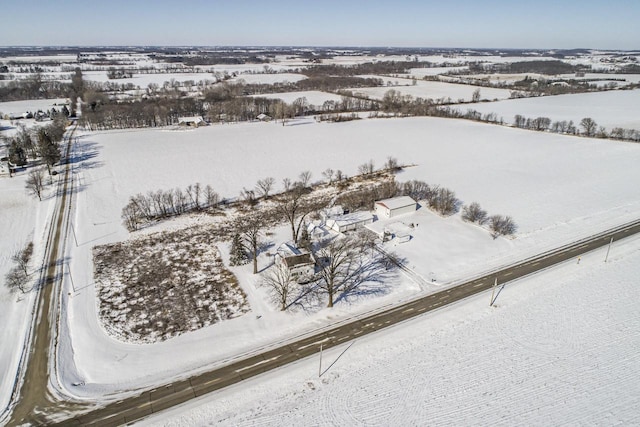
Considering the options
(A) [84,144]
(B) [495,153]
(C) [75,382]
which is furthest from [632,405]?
(A) [84,144]

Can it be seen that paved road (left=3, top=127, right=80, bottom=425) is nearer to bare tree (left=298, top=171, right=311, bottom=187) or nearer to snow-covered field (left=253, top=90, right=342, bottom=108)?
bare tree (left=298, top=171, right=311, bottom=187)

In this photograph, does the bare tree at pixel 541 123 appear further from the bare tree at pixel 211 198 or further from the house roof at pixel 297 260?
the house roof at pixel 297 260

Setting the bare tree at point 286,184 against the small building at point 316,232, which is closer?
the small building at point 316,232

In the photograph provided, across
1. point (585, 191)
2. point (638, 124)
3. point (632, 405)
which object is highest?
point (638, 124)

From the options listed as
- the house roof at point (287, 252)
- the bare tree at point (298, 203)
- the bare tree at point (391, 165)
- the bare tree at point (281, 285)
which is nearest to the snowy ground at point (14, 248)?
the bare tree at point (281, 285)

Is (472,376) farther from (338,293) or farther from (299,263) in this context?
(299,263)

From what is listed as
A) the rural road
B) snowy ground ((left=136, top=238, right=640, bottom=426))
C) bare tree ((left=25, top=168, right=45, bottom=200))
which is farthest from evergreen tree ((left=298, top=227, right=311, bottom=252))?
bare tree ((left=25, top=168, right=45, bottom=200))

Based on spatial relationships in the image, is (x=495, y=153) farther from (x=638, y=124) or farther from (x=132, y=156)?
(x=132, y=156)
